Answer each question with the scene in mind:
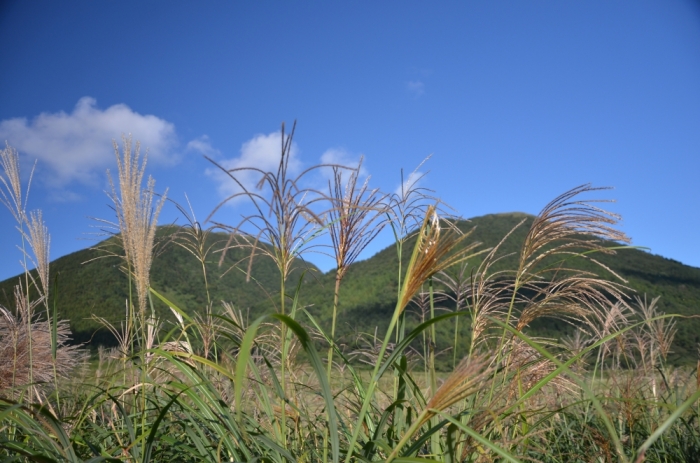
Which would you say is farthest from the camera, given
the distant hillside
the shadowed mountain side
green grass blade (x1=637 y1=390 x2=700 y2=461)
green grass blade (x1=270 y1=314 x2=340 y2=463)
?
the shadowed mountain side

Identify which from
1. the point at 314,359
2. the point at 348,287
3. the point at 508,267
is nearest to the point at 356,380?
the point at 314,359

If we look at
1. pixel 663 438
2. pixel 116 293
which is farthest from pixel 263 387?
pixel 116 293

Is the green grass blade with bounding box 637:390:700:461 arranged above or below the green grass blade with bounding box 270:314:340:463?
below

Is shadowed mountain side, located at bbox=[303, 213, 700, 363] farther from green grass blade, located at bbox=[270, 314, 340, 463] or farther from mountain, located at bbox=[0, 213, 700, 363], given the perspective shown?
green grass blade, located at bbox=[270, 314, 340, 463]

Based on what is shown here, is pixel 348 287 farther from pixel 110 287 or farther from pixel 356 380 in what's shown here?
pixel 356 380

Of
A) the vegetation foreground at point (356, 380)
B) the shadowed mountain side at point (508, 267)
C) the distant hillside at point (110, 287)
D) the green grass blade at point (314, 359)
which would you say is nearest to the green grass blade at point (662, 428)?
the vegetation foreground at point (356, 380)

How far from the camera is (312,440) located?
2289 mm

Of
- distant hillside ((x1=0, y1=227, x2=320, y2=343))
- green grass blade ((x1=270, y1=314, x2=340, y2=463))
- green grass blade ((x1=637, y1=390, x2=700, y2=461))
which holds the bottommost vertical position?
green grass blade ((x1=637, y1=390, x2=700, y2=461))

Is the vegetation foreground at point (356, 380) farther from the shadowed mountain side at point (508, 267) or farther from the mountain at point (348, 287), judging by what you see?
the shadowed mountain side at point (508, 267)

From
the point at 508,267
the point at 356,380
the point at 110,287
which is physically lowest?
the point at 356,380

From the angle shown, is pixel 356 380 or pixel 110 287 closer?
pixel 356 380

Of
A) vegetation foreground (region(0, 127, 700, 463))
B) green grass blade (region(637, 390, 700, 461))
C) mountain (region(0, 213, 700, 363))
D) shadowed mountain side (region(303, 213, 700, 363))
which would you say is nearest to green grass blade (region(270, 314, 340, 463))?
vegetation foreground (region(0, 127, 700, 463))

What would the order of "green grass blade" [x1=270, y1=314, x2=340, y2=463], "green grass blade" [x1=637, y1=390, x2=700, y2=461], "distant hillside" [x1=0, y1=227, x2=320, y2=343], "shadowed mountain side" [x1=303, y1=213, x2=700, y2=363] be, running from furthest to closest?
"shadowed mountain side" [x1=303, y1=213, x2=700, y2=363] → "distant hillside" [x1=0, y1=227, x2=320, y2=343] → "green grass blade" [x1=270, y1=314, x2=340, y2=463] → "green grass blade" [x1=637, y1=390, x2=700, y2=461]

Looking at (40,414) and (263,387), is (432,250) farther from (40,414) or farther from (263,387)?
(40,414)
